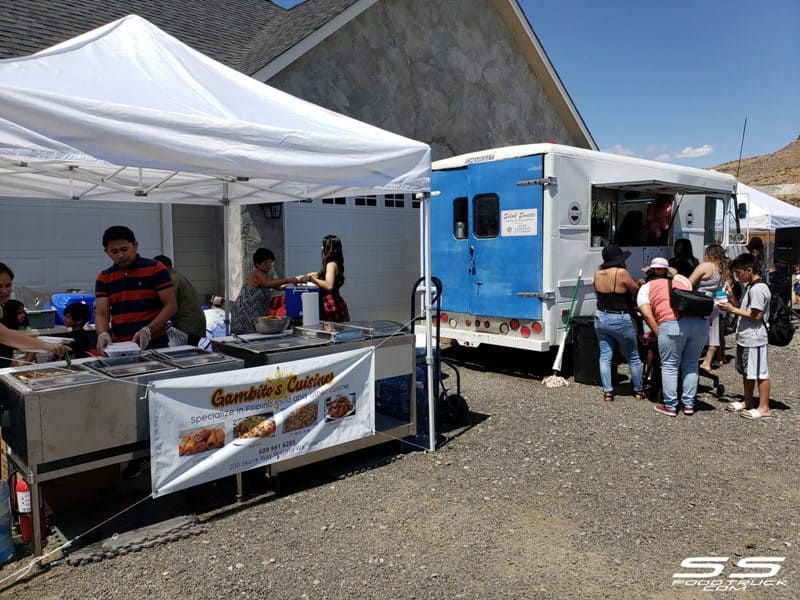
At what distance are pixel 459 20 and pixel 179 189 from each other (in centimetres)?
788

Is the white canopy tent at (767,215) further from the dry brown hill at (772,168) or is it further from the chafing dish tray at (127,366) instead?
the dry brown hill at (772,168)

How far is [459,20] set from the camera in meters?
12.2

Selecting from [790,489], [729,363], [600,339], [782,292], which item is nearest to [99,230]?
[600,339]

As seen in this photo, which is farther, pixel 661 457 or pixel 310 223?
pixel 310 223

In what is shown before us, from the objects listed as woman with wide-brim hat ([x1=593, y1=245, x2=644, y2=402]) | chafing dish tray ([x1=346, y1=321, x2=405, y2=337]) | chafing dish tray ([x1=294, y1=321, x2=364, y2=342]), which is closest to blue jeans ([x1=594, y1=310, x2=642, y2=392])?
→ woman with wide-brim hat ([x1=593, y1=245, x2=644, y2=402])

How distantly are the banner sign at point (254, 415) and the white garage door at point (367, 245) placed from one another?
4949mm

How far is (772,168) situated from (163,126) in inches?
2477

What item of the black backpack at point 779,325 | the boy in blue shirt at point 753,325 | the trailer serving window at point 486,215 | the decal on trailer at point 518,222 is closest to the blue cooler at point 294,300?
the trailer serving window at point 486,215

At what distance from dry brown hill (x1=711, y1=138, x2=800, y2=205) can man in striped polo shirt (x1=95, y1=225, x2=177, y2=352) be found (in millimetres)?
47728

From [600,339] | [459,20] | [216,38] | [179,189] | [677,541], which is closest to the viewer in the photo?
[677,541]

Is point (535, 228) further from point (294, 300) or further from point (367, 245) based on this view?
point (367, 245)

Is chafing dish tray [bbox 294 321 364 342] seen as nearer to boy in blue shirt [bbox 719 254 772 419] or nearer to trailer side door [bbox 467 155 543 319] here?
trailer side door [bbox 467 155 543 319]

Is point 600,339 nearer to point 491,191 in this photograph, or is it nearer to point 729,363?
point 491,191

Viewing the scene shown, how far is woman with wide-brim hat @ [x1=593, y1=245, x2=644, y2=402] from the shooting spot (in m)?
6.66
